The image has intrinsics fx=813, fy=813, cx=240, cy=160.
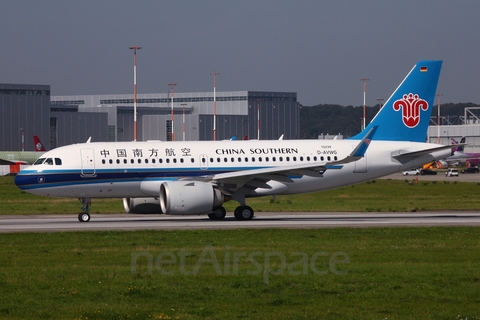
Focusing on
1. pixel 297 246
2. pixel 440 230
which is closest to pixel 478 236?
pixel 440 230

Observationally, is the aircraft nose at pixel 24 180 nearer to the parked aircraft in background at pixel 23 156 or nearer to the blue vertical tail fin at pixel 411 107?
the blue vertical tail fin at pixel 411 107

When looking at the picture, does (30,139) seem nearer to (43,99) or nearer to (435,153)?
(43,99)

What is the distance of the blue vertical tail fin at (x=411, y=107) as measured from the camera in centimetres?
3859

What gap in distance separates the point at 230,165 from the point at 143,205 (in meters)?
4.33

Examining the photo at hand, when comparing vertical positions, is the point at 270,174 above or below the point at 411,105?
below

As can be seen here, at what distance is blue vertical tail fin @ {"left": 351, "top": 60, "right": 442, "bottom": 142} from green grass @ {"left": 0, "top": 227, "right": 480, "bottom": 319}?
11.8m

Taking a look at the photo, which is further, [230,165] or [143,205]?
[143,205]

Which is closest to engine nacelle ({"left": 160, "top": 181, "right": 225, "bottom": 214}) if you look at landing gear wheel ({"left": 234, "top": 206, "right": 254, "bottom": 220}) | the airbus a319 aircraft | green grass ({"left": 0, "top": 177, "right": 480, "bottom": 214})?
the airbus a319 aircraft

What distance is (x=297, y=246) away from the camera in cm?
2405

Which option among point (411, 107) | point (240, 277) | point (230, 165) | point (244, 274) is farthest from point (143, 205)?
point (240, 277)

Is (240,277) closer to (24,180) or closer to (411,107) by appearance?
(24,180)

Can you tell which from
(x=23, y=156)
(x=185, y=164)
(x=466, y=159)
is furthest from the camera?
(x=466, y=159)

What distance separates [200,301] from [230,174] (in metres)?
18.8

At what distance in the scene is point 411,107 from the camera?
38875 mm
